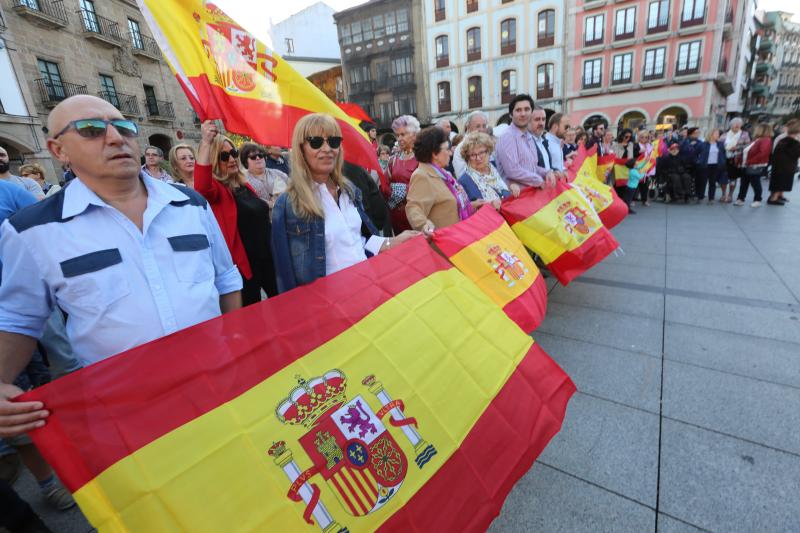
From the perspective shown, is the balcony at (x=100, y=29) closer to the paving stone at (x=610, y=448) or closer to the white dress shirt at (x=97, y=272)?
the white dress shirt at (x=97, y=272)

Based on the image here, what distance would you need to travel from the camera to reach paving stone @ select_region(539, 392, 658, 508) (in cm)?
202

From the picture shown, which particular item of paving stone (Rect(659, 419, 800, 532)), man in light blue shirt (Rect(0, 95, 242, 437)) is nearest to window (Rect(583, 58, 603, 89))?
paving stone (Rect(659, 419, 800, 532))

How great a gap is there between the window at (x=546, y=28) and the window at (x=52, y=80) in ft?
90.4

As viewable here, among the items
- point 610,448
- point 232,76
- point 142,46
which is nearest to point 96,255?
point 232,76

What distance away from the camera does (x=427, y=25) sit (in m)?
28.9

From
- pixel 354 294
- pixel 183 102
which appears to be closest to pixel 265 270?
pixel 354 294

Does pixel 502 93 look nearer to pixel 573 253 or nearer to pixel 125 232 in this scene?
pixel 573 253

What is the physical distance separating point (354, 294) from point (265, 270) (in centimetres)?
182

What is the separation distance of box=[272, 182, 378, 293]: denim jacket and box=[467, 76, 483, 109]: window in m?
29.9

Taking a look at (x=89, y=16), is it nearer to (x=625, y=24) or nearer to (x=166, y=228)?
(x=166, y=228)

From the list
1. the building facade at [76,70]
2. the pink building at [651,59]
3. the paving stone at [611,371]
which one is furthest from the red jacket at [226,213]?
the pink building at [651,59]

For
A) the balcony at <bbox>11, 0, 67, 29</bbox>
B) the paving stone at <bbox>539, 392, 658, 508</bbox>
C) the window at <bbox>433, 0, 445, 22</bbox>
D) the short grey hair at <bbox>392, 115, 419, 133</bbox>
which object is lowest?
the paving stone at <bbox>539, 392, 658, 508</bbox>

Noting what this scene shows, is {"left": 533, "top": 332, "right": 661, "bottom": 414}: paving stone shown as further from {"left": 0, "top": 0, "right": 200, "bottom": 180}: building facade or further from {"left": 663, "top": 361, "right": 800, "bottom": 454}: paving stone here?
{"left": 0, "top": 0, "right": 200, "bottom": 180}: building facade

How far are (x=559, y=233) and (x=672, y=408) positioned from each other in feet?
6.05
